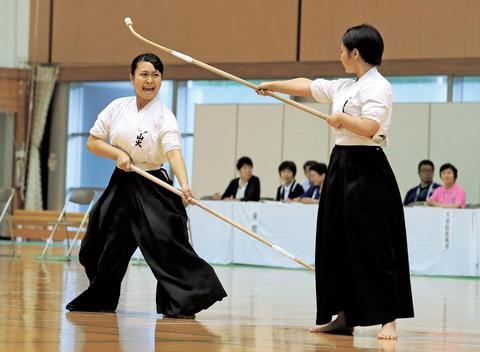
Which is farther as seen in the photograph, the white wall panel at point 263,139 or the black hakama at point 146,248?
the white wall panel at point 263,139

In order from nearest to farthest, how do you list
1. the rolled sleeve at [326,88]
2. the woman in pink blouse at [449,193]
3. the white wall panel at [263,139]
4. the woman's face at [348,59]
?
the woman's face at [348,59], the rolled sleeve at [326,88], the woman in pink blouse at [449,193], the white wall panel at [263,139]

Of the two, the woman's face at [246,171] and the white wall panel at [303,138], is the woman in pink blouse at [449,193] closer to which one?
the woman's face at [246,171]

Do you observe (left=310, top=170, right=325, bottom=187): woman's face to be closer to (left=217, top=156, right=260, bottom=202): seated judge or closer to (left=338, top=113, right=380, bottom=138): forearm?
(left=217, top=156, right=260, bottom=202): seated judge

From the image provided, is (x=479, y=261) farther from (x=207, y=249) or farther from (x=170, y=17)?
(x=170, y=17)

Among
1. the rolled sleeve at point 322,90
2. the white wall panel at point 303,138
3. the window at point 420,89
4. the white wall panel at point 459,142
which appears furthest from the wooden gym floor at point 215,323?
the window at point 420,89

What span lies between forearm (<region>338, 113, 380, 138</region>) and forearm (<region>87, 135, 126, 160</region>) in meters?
1.60

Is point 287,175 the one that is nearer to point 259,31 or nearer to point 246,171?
point 246,171

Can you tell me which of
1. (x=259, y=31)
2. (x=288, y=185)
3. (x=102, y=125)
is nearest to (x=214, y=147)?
(x=259, y=31)

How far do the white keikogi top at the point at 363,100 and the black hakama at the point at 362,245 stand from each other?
7 centimetres

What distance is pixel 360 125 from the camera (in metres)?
4.91

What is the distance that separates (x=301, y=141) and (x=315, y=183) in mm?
2881

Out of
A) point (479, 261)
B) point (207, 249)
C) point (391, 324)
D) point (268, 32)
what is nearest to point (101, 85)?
point (268, 32)

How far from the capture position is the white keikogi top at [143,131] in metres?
5.95

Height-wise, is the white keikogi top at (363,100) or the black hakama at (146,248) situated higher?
the white keikogi top at (363,100)
